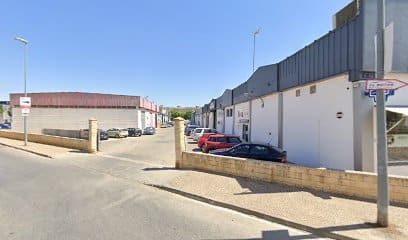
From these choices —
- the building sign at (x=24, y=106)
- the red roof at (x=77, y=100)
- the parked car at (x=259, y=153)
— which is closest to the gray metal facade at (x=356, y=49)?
Result: the parked car at (x=259, y=153)

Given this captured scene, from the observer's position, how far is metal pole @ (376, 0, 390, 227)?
5.35 metres

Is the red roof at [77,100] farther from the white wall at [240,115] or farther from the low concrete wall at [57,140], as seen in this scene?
the white wall at [240,115]

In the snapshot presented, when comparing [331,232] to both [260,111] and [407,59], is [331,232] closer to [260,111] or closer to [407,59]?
[407,59]

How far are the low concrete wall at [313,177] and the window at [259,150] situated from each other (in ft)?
6.26

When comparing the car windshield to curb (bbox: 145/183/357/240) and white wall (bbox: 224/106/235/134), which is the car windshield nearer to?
curb (bbox: 145/183/357/240)

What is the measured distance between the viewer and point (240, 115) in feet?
87.1

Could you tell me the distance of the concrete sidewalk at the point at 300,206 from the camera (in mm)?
5341

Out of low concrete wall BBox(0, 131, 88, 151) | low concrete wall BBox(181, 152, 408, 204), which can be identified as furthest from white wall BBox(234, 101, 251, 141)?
low concrete wall BBox(181, 152, 408, 204)

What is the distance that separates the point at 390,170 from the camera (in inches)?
376

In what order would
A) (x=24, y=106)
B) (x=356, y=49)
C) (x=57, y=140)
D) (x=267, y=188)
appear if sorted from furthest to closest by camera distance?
(x=57, y=140) < (x=24, y=106) < (x=356, y=49) < (x=267, y=188)

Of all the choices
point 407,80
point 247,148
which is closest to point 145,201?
point 247,148

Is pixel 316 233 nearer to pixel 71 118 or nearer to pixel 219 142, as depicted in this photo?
pixel 219 142

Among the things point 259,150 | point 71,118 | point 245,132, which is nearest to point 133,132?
point 71,118

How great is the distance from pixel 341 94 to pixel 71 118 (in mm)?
40952
